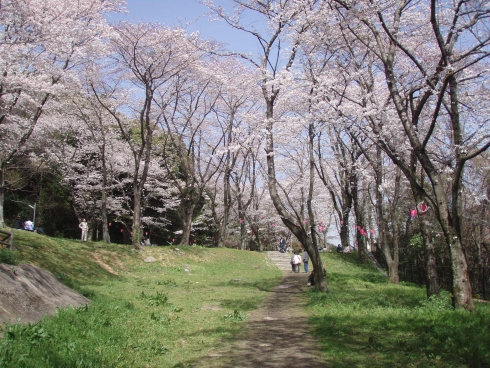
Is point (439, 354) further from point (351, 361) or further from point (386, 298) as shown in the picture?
point (386, 298)

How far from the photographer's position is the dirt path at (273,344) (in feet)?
19.4

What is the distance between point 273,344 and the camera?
706cm

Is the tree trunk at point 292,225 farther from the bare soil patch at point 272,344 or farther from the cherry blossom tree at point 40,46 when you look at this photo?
the cherry blossom tree at point 40,46

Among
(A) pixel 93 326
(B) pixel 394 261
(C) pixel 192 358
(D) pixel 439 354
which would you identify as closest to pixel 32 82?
(A) pixel 93 326

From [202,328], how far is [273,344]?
1799mm

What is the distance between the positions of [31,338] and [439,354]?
5148 mm

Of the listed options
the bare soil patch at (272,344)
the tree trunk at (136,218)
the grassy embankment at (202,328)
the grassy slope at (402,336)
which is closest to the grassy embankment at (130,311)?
the grassy embankment at (202,328)

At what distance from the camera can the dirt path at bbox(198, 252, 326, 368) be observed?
233 inches

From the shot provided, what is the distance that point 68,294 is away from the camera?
8.70m

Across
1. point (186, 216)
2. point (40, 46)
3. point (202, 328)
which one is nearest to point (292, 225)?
point (202, 328)

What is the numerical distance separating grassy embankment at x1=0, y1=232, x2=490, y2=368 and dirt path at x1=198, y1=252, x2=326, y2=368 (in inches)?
9.6

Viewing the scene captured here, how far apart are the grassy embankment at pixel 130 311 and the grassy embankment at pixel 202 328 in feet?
0.07

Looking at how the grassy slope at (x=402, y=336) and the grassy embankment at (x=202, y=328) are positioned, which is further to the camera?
the grassy slope at (x=402, y=336)

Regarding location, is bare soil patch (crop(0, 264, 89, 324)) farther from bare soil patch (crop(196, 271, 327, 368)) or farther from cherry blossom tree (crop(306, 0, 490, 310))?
cherry blossom tree (crop(306, 0, 490, 310))
